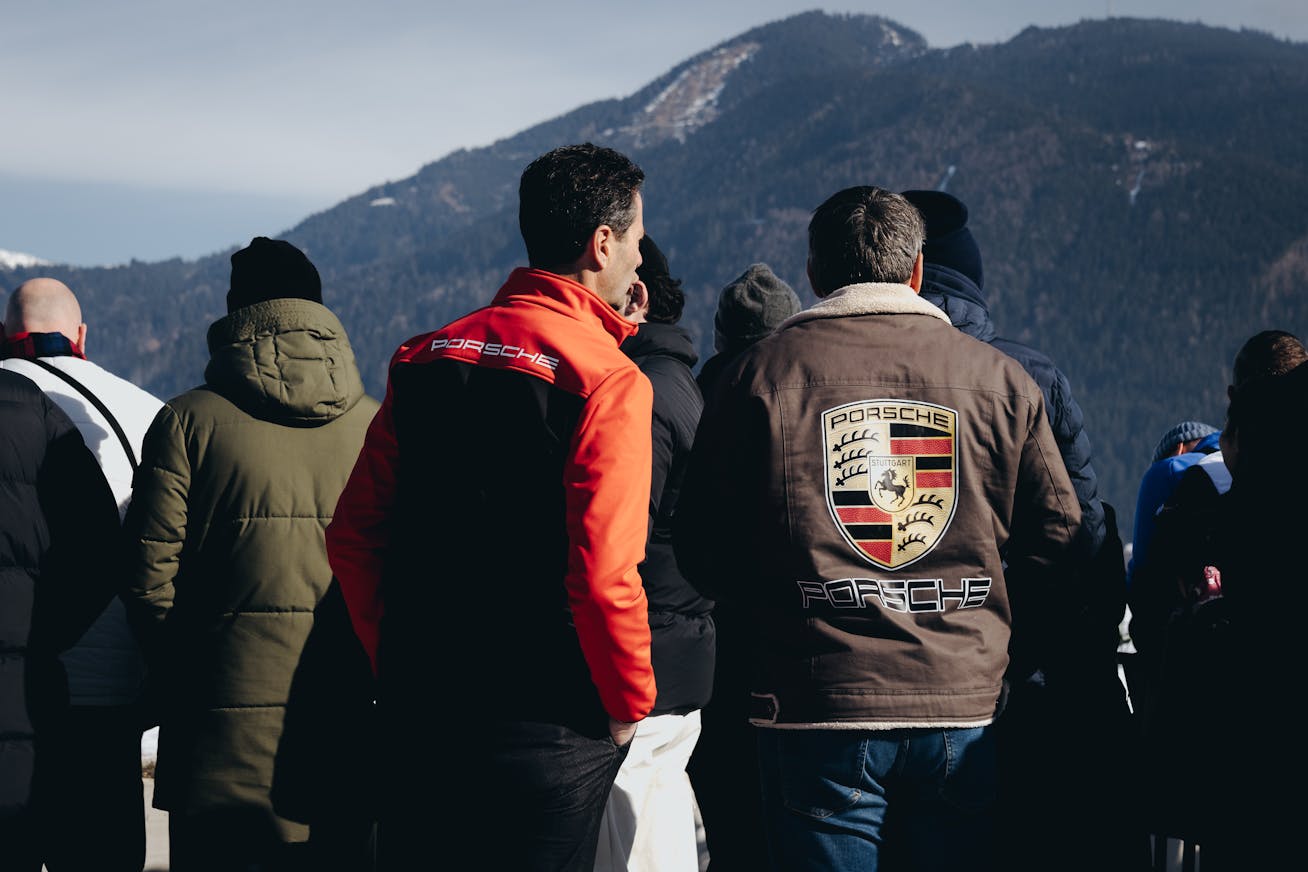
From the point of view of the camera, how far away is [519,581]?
6.17 feet

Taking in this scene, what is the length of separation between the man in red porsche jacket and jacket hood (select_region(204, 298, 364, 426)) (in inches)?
32.8

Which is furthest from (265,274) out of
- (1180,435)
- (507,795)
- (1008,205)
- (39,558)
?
(1008,205)

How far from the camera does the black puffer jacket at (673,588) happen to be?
7.63ft

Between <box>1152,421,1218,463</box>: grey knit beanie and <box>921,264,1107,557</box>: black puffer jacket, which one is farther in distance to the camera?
<box>1152,421,1218,463</box>: grey knit beanie

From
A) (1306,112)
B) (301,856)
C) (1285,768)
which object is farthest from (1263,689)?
(1306,112)

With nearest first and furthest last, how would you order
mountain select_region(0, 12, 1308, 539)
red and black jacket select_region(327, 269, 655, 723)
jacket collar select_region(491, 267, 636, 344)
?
1. red and black jacket select_region(327, 269, 655, 723)
2. jacket collar select_region(491, 267, 636, 344)
3. mountain select_region(0, 12, 1308, 539)

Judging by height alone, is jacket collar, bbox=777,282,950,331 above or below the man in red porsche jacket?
above

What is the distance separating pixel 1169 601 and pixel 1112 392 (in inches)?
2471

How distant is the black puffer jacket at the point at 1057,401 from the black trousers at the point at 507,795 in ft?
4.00

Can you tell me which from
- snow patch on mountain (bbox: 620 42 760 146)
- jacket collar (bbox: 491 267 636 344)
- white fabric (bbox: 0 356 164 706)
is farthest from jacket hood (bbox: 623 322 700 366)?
snow patch on mountain (bbox: 620 42 760 146)

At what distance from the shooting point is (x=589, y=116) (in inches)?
5463

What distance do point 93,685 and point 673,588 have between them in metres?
1.45

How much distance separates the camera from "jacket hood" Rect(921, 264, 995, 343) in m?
2.78

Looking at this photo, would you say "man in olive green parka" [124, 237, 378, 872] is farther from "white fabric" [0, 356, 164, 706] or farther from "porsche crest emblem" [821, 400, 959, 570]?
"porsche crest emblem" [821, 400, 959, 570]
